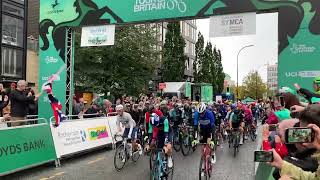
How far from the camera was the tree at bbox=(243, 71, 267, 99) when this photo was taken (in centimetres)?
9544

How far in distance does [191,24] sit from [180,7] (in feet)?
278

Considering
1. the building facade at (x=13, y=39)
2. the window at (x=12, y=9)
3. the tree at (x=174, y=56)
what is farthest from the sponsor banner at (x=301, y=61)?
the tree at (x=174, y=56)

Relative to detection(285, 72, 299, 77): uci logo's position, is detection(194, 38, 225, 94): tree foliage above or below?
above

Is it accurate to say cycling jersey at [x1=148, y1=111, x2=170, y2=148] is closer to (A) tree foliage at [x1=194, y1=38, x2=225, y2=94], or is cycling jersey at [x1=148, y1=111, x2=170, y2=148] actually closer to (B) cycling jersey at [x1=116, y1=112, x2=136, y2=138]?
(B) cycling jersey at [x1=116, y1=112, x2=136, y2=138]

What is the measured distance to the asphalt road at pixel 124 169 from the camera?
10.3 meters

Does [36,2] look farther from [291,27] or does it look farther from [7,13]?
[291,27]

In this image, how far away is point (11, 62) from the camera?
2720 centimetres

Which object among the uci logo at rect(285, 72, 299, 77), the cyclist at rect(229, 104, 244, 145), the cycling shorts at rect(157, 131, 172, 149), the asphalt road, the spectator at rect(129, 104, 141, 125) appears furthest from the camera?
the spectator at rect(129, 104, 141, 125)

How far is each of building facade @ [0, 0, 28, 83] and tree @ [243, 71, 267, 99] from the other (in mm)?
71194

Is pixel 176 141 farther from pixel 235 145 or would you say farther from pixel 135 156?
pixel 135 156

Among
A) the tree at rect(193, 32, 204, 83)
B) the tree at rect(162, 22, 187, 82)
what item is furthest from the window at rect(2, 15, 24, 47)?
the tree at rect(193, 32, 204, 83)

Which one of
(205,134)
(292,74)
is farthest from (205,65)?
(205,134)

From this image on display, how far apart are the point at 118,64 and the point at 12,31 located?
865 cm

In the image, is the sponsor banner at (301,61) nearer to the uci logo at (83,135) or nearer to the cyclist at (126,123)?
the cyclist at (126,123)
